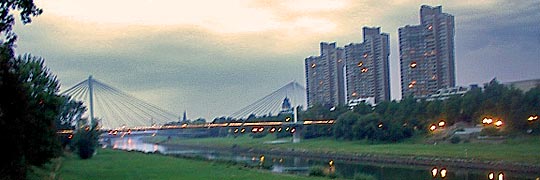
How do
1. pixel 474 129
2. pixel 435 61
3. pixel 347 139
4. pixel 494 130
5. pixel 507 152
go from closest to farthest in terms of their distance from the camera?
pixel 507 152
pixel 494 130
pixel 474 129
pixel 347 139
pixel 435 61

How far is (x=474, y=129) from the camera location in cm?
4412

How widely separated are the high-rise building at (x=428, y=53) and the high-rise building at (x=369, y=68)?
17.2 feet

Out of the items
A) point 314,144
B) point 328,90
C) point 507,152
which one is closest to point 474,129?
point 507,152

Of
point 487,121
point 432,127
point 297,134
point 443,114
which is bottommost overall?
point 297,134

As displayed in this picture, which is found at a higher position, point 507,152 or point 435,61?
point 435,61

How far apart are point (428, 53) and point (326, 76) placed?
25.3 metres

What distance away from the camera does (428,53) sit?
73.8 metres

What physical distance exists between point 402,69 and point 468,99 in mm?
31319

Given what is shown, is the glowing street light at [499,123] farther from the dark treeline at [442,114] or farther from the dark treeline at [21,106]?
the dark treeline at [21,106]

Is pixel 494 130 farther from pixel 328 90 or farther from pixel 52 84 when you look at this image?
pixel 328 90

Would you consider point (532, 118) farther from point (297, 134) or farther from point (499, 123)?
point (297, 134)

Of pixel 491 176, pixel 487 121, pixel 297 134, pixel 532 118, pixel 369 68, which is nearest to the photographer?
pixel 491 176

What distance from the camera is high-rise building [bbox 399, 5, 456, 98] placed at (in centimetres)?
7238

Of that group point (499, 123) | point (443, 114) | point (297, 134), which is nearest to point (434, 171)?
point (499, 123)
